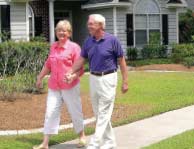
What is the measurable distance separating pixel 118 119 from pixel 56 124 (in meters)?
2.75

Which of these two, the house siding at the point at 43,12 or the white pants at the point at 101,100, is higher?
the house siding at the point at 43,12

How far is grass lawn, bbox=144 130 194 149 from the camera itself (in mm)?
7840

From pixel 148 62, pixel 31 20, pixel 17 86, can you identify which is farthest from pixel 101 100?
pixel 31 20

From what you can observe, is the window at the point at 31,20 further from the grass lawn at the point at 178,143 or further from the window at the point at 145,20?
the grass lawn at the point at 178,143

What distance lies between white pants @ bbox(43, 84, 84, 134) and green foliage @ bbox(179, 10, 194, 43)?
871 inches

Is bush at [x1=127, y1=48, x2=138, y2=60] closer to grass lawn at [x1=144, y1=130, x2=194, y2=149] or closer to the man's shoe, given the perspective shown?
grass lawn at [x1=144, y1=130, x2=194, y2=149]

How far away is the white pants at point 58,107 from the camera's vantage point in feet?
26.1

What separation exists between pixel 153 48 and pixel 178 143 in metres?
17.9

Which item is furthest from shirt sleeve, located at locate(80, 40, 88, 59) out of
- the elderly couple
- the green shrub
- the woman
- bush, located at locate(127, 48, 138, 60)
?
bush, located at locate(127, 48, 138, 60)

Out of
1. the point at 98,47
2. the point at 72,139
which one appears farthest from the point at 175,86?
the point at 98,47

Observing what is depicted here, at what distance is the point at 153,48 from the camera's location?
1013 inches

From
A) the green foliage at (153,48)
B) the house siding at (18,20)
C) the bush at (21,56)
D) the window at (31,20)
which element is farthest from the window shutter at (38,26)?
the bush at (21,56)

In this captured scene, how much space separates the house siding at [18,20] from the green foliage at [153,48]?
6.05 meters

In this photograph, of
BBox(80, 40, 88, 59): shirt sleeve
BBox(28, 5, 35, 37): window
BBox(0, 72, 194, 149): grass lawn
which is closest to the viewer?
BBox(80, 40, 88, 59): shirt sleeve
